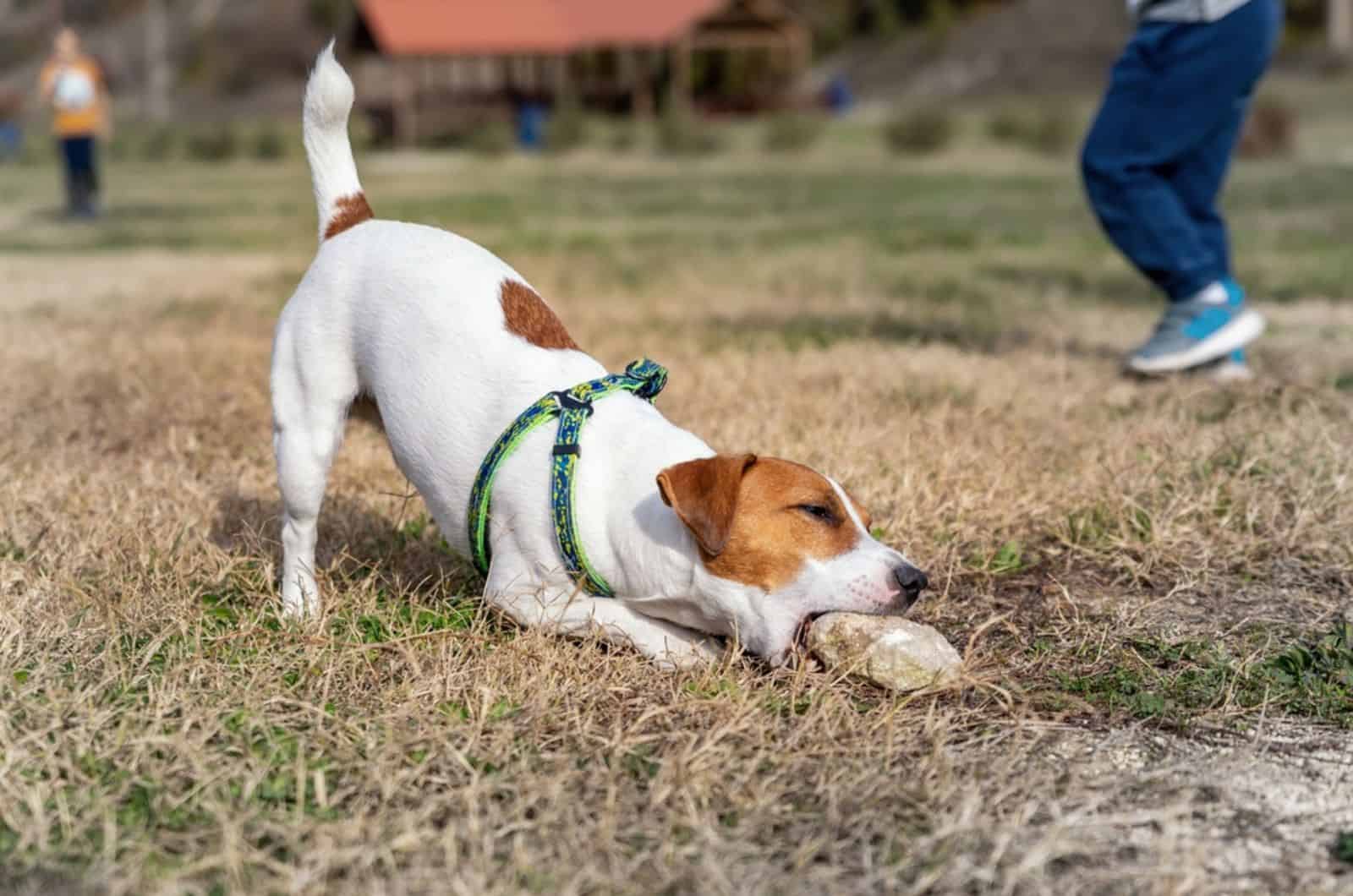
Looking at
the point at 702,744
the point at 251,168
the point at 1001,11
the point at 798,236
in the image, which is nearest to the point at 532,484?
the point at 702,744

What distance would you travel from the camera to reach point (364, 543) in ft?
13.7

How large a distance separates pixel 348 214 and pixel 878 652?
1870 millimetres

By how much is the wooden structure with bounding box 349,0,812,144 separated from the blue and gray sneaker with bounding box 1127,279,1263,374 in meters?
30.2

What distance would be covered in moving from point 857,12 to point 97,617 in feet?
206

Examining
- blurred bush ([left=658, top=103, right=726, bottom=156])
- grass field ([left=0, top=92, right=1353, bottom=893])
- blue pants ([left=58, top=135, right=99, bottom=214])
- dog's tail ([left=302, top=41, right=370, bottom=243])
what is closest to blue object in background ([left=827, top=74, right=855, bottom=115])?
blurred bush ([left=658, top=103, right=726, bottom=156])

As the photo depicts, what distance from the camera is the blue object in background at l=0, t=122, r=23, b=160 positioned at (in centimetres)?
3036

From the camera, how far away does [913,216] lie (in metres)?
15.4

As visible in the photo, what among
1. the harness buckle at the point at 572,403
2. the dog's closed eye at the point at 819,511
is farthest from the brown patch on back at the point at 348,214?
the dog's closed eye at the point at 819,511

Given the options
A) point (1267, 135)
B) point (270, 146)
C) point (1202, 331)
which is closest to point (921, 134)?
point (1267, 135)

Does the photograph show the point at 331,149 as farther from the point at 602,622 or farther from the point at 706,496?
the point at 706,496

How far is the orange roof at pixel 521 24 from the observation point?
37125 millimetres

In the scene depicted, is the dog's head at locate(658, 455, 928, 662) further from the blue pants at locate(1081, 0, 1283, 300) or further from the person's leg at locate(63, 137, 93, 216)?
the person's leg at locate(63, 137, 93, 216)

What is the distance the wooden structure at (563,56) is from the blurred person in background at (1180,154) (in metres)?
30.1

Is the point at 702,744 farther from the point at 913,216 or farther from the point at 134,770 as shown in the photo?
the point at 913,216
